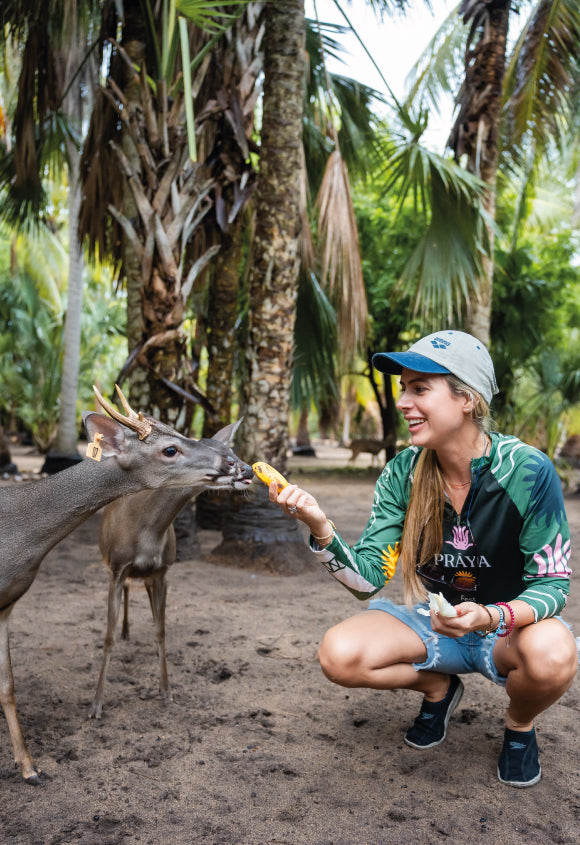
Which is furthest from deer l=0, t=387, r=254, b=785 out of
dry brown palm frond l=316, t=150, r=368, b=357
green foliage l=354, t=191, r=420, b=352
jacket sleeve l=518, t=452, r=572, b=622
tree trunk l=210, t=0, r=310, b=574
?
green foliage l=354, t=191, r=420, b=352

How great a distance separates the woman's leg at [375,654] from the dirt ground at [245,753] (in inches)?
13.3

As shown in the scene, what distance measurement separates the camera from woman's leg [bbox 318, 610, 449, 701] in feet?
8.72

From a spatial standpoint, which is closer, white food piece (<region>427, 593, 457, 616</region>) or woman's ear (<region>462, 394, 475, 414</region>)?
white food piece (<region>427, 593, 457, 616</region>)

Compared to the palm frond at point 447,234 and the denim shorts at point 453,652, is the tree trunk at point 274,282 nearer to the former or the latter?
the palm frond at point 447,234

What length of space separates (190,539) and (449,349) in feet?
13.7

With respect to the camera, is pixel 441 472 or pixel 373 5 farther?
pixel 373 5

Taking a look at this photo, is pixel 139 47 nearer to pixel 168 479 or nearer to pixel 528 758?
pixel 168 479

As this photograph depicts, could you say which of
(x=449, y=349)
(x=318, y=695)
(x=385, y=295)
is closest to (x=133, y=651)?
(x=318, y=695)

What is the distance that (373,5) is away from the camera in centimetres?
669

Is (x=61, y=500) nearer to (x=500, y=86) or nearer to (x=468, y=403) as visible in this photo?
(x=468, y=403)

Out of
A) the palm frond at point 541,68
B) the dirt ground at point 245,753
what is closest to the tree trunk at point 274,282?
the dirt ground at point 245,753

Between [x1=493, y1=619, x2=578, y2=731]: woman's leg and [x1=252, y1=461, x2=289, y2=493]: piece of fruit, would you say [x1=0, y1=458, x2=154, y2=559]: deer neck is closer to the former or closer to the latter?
[x1=252, y1=461, x2=289, y2=493]: piece of fruit

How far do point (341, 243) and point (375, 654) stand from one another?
14.7ft

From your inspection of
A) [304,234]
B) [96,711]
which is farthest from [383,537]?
[304,234]
